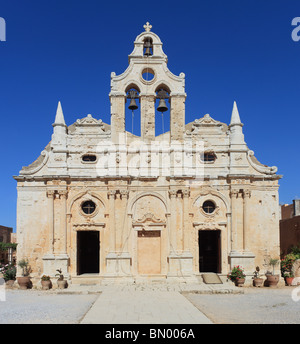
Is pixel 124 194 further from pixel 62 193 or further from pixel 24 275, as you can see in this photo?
pixel 24 275

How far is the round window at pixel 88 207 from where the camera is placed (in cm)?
2142

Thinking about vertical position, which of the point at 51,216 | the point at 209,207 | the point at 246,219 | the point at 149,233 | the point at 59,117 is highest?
the point at 59,117

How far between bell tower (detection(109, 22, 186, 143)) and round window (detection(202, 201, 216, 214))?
12.4ft

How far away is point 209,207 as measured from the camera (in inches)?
852

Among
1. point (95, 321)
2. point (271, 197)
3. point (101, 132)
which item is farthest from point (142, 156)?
point (95, 321)

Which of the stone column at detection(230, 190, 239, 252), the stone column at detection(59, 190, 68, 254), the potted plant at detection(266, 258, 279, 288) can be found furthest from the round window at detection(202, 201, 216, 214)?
the stone column at detection(59, 190, 68, 254)

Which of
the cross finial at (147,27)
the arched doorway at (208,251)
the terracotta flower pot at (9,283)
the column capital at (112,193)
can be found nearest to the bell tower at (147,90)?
the cross finial at (147,27)

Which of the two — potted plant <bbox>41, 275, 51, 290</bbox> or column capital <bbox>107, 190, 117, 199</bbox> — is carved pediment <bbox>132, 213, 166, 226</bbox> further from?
potted plant <bbox>41, 275, 51, 290</bbox>

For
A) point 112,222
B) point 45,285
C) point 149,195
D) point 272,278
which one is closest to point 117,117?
point 149,195

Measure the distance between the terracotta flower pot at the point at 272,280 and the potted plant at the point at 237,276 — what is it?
1350mm

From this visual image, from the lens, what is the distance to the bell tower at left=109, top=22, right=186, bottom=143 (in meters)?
21.7

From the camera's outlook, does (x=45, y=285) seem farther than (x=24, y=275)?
No

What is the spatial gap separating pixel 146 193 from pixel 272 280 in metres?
7.85

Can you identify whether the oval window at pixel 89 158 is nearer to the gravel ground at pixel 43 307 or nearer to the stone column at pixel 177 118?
the stone column at pixel 177 118
